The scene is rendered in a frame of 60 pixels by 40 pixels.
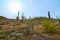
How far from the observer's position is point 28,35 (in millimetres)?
5145

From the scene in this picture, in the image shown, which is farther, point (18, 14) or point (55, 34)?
point (18, 14)

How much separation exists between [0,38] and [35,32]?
1.12 metres

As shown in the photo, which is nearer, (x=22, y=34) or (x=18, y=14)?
(x=22, y=34)

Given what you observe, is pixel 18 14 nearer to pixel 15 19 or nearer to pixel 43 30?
pixel 15 19

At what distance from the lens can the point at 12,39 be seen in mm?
4926

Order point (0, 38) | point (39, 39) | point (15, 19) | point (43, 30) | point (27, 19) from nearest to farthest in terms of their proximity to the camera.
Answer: point (39, 39)
point (0, 38)
point (43, 30)
point (27, 19)
point (15, 19)

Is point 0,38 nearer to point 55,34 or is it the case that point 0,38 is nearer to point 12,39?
point 12,39

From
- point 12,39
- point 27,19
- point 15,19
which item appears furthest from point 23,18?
point 12,39

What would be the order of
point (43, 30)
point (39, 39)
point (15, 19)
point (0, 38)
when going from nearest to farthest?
point (39, 39)
point (0, 38)
point (43, 30)
point (15, 19)

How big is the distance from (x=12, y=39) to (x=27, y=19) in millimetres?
2657

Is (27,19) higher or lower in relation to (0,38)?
higher

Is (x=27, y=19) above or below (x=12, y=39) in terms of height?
above

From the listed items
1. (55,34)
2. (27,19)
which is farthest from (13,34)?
(27,19)

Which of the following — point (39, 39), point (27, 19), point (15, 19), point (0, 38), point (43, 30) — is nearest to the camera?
point (39, 39)
